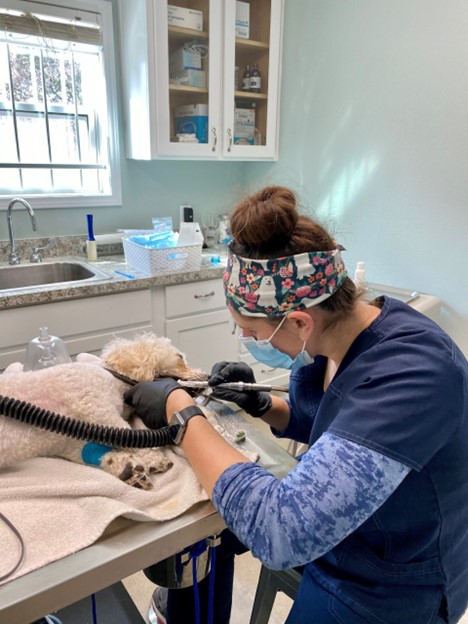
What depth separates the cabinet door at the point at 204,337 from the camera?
91.7 inches

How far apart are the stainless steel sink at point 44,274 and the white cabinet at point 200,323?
0.38 metres

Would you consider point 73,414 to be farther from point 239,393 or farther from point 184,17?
point 184,17

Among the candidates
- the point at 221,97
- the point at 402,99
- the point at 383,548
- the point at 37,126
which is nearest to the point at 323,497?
the point at 383,548

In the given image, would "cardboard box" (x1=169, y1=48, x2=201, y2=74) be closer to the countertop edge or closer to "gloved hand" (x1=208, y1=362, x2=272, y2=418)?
the countertop edge

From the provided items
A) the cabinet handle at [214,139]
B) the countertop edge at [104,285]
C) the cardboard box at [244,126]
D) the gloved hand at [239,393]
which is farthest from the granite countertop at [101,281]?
the gloved hand at [239,393]

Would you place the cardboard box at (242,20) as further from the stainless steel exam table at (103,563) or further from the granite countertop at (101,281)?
the stainless steel exam table at (103,563)

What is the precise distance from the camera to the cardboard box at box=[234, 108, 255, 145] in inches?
104

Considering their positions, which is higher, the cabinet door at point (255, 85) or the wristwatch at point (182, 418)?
the cabinet door at point (255, 85)

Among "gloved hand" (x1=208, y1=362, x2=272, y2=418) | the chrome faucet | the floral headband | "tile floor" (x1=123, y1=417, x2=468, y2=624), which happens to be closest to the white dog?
"gloved hand" (x1=208, y1=362, x2=272, y2=418)

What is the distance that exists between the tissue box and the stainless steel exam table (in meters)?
2.14

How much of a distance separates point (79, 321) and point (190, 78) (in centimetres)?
139

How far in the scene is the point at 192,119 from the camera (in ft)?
8.01

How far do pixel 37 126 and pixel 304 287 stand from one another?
2.21 meters

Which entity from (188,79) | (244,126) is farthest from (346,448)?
(244,126)
